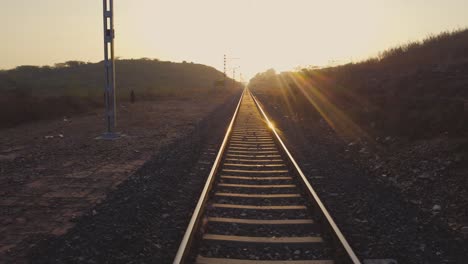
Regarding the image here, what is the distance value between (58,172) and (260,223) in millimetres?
5663

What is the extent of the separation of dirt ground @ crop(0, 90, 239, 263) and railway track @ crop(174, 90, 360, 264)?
1.91m

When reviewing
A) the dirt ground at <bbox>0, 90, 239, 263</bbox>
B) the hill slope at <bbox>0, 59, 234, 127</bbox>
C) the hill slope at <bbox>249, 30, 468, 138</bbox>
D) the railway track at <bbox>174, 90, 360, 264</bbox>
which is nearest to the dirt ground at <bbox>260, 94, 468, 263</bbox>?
the railway track at <bbox>174, 90, 360, 264</bbox>

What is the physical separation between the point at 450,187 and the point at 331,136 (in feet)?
25.3

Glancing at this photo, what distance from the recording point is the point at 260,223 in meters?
5.82

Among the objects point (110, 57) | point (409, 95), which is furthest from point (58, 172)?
point (409, 95)

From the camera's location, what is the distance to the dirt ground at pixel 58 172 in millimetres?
5848

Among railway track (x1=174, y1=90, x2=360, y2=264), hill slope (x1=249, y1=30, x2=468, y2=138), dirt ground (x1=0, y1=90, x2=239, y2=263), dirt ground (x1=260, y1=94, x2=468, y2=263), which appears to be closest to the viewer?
railway track (x1=174, y1=90, x2=360, y2=264)

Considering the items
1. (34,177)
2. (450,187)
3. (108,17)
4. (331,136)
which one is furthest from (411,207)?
(108,17)

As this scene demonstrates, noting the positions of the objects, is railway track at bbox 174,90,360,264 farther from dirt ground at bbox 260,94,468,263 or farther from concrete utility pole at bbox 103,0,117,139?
concrete utility pole at bbox 103,0,117,139

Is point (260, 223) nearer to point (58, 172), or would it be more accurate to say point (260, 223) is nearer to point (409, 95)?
point (58, 172)

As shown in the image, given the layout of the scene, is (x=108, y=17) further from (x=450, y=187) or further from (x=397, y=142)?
(x=450, y=187)

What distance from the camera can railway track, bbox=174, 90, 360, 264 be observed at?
4.72 m

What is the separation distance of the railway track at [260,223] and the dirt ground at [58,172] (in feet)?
6.27

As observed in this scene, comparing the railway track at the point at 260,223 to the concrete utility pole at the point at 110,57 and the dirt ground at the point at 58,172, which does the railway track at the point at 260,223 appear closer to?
the dirt ground at the point at 58,172
